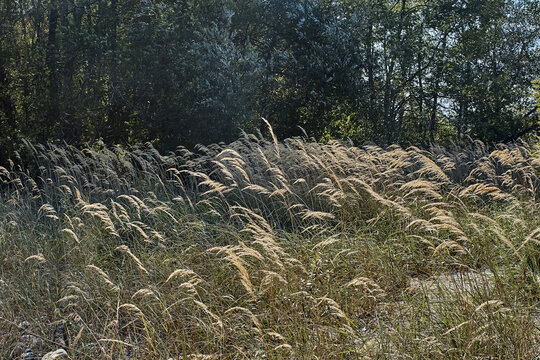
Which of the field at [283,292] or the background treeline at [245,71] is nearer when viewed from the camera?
the field at [283,292]

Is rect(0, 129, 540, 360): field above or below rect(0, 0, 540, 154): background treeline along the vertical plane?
below

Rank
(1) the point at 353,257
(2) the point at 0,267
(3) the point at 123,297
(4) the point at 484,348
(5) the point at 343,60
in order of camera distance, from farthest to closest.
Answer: (5) the point at 343,60 → (2) the point at 0,267 → (1) the point at 353,257 → (3) the point at 123,297 → (4) the point at 484,348

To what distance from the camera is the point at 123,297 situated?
4117 mm

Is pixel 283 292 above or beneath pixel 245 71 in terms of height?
beneath

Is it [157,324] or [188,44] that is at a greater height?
A: [188,44]

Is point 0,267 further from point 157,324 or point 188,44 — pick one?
point 188,44

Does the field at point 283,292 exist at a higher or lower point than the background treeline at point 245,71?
lower

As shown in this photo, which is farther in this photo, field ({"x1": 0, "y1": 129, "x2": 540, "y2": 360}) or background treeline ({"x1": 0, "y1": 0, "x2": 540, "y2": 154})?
background treeline ({"x1": 0, "y1": 0, "x2": 540, "y2": 154})

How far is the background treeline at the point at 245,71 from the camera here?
1098cm

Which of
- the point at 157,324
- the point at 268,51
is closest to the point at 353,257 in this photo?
the point at 157,324

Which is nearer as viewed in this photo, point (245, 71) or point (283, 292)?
point (283, 292)

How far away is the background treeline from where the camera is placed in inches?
432

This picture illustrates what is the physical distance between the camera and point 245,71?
1155 cm

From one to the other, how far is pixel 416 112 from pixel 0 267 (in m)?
13.3
